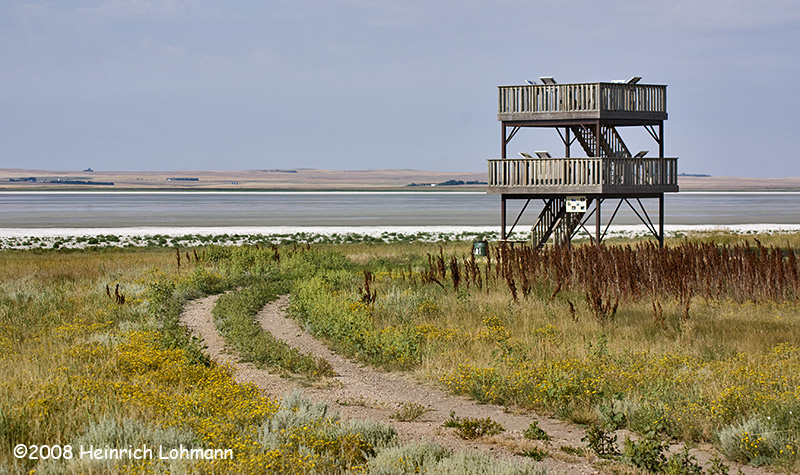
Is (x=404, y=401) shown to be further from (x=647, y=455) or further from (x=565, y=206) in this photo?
(x=565, y=206)

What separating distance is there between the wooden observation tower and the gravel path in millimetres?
14293

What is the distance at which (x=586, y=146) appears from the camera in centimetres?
2795

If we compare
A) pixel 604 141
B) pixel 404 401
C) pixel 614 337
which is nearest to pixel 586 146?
pixel 604 141

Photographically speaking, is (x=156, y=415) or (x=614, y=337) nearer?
(x=156, y=415)

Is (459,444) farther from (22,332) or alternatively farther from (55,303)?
(55,303)

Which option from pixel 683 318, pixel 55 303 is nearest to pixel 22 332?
pixel 55 303

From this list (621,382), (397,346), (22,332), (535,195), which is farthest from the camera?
(535,195)

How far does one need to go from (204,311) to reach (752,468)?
41.3ft

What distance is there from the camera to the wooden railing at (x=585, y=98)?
26.1 meters

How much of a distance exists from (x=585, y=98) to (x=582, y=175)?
8.08ft

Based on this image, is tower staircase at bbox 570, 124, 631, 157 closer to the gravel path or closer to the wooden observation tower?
the wooden observation tower

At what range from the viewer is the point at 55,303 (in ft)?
55.5
